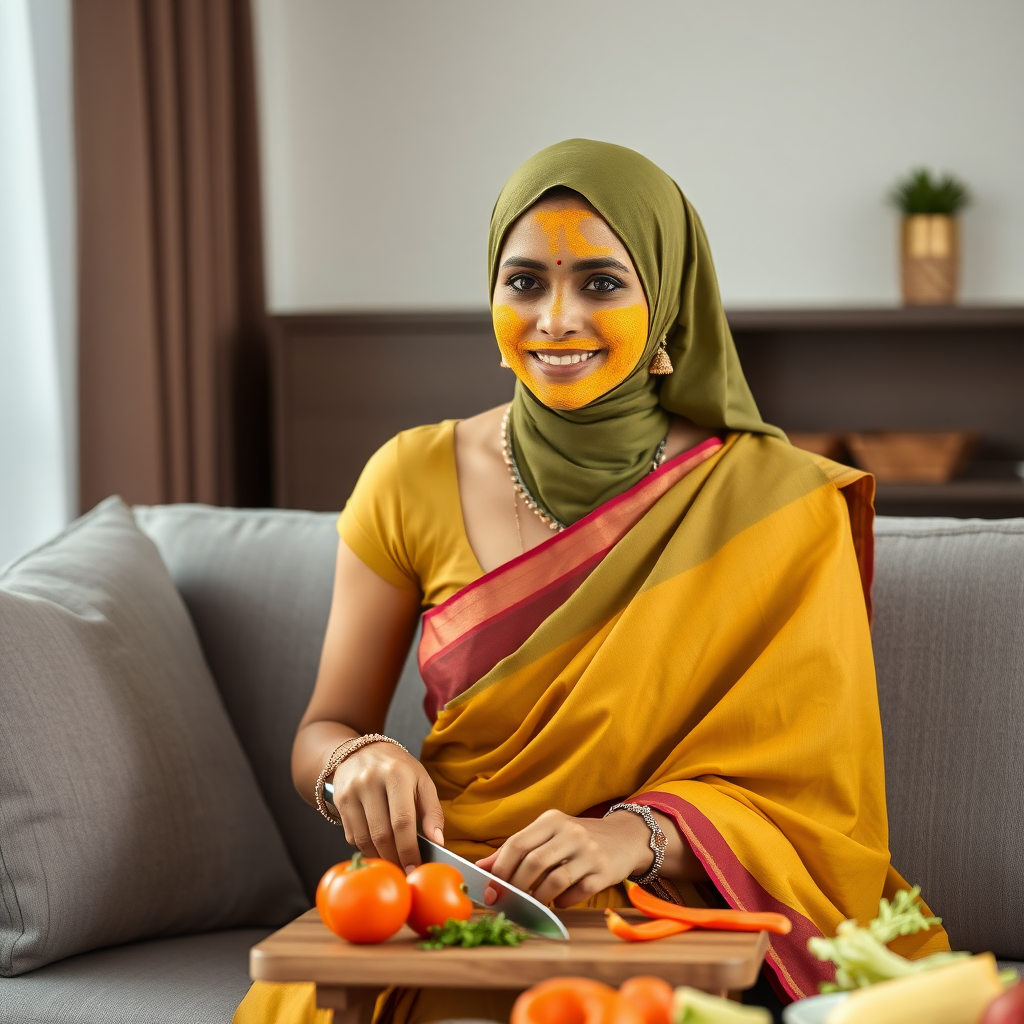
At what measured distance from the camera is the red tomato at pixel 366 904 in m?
0.91

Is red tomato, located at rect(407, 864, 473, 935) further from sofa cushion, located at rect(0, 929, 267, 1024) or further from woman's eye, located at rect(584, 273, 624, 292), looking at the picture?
woman's eye, located at rect(584, 273, 624, 292)

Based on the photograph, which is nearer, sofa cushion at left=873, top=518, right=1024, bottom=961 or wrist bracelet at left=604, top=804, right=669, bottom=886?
wrist bracelet at left=604, top=804, right=669, bottom=886

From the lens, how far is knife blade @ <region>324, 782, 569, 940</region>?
946mm

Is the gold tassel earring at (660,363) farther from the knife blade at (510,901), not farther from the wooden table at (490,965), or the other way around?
the wooden table at (490,965)

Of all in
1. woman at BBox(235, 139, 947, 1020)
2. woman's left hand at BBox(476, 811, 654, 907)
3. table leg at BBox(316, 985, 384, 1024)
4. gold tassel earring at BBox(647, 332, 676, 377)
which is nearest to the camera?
table leg at BBox(316, 985, 384, 1024)

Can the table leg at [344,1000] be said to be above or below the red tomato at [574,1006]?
below

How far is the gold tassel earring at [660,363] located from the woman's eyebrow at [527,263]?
188mm

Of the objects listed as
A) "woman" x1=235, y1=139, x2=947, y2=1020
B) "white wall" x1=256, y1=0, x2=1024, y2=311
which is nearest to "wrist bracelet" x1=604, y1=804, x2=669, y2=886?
"woman" x1=235, y1=139, x2=947, y2=1020

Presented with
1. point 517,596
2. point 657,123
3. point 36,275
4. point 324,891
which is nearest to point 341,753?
point 517,596

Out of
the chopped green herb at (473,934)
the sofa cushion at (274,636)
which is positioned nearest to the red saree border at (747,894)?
the chopped green herb at (473,934)

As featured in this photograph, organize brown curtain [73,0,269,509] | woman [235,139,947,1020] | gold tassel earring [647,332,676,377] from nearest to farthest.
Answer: woman [235,139,947,1020], gold tassel earring [647,332,676,377], brown curtain [73,0,269,509]

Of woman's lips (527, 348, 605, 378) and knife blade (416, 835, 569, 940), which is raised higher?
woman's lips (527, 348, 605, 378)

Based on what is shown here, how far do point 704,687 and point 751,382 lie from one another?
2.49 metres

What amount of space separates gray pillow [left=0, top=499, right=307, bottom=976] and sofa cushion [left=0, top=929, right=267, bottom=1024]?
0.03m
